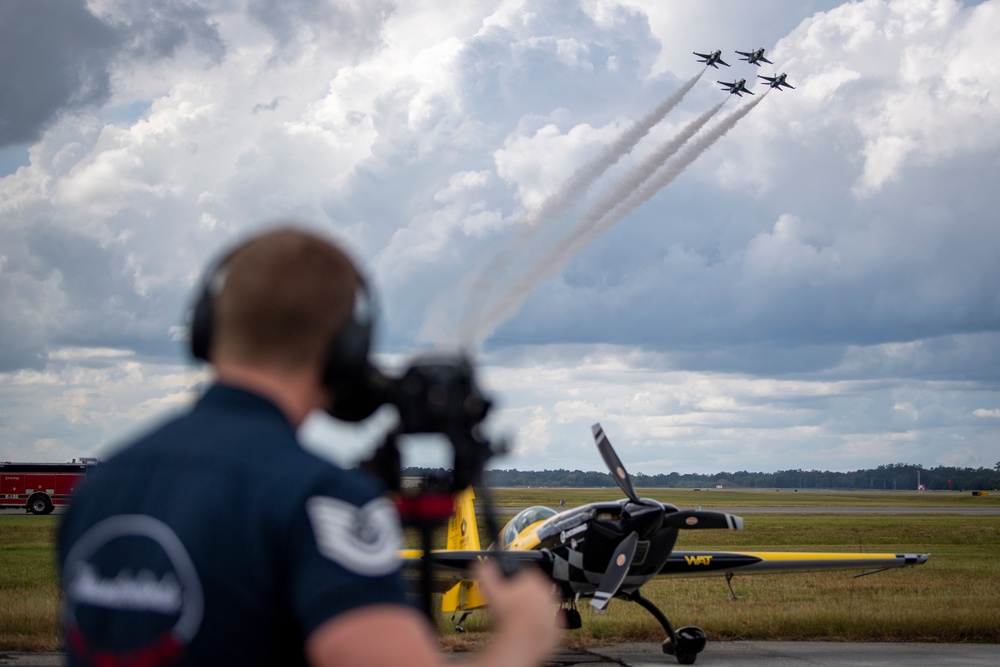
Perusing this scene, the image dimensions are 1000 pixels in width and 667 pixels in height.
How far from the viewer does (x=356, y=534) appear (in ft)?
4.83

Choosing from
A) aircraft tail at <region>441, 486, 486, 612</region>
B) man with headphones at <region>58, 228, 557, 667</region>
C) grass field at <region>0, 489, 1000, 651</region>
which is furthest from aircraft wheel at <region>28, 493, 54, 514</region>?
man with headphones at <region>58, 228, 557, 667</region>

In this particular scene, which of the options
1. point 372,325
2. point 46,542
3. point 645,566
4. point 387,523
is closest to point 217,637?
point 387,523

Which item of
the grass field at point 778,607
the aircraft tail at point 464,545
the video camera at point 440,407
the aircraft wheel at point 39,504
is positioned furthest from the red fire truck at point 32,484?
the video camera at point 440,407

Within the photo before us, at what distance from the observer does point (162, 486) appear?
1551mm

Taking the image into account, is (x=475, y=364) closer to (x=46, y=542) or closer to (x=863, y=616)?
(x=863, y=616)

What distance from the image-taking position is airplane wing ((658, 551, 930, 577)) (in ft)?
60.2

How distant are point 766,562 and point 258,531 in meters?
18.7

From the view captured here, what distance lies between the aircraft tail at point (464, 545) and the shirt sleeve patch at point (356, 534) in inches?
575

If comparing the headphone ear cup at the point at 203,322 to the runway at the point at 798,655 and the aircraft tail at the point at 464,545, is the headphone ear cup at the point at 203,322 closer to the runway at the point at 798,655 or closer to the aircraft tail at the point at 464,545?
the runway at the point at 798,655

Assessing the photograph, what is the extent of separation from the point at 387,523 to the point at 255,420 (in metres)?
0.30

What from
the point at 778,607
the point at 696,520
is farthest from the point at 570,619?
the point at 778,607

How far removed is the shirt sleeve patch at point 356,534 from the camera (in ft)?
4.73

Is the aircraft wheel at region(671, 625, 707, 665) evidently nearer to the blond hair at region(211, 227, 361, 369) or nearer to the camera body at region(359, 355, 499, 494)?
the camera body at region(359, 355, 499, 494)

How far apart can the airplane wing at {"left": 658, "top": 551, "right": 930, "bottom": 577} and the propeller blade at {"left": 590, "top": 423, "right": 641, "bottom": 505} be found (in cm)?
295
